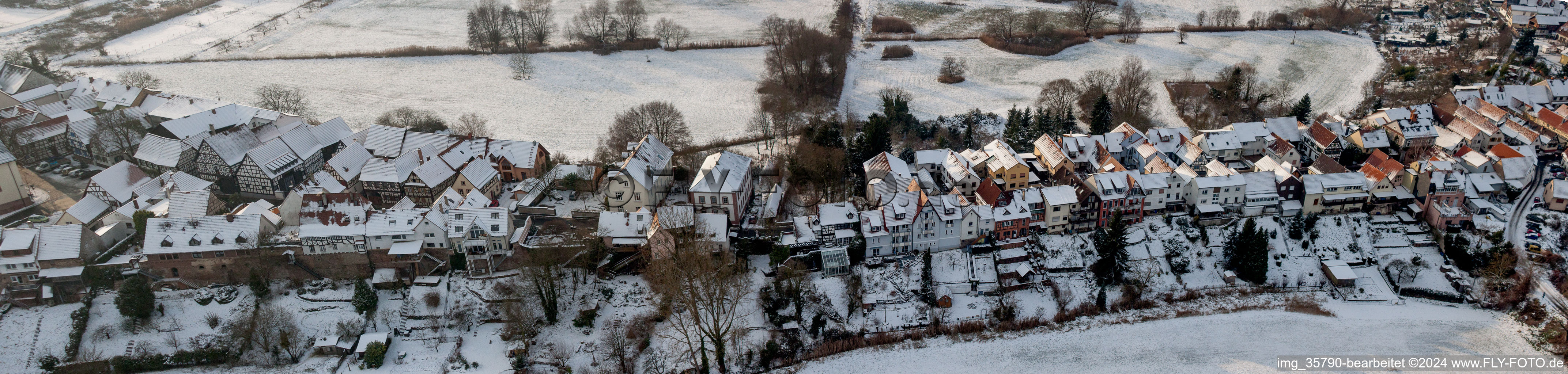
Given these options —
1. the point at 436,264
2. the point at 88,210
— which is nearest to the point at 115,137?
the point at 88,210

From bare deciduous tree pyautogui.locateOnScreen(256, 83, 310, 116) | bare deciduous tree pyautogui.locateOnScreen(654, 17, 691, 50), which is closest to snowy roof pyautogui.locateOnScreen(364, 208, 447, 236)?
bare deciduous tree pyautogui.locateOnScreen(256, 83, 310, 116)

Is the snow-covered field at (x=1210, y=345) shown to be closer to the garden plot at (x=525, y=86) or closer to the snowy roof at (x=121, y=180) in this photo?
the garden plot at (x=525, y=86)

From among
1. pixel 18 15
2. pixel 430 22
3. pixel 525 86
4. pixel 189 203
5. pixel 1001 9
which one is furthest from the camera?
pixel 1001 9

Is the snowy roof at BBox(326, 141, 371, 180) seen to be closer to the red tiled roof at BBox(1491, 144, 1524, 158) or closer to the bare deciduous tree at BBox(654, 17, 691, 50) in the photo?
the bare deciduous tree at BBox(654, 17, 691, 50)

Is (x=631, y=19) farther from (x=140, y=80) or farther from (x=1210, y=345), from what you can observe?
(x=1210, y=345)

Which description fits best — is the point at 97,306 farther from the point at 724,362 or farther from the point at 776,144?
the point at 776,144

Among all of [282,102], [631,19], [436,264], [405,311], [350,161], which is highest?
[631,19]
